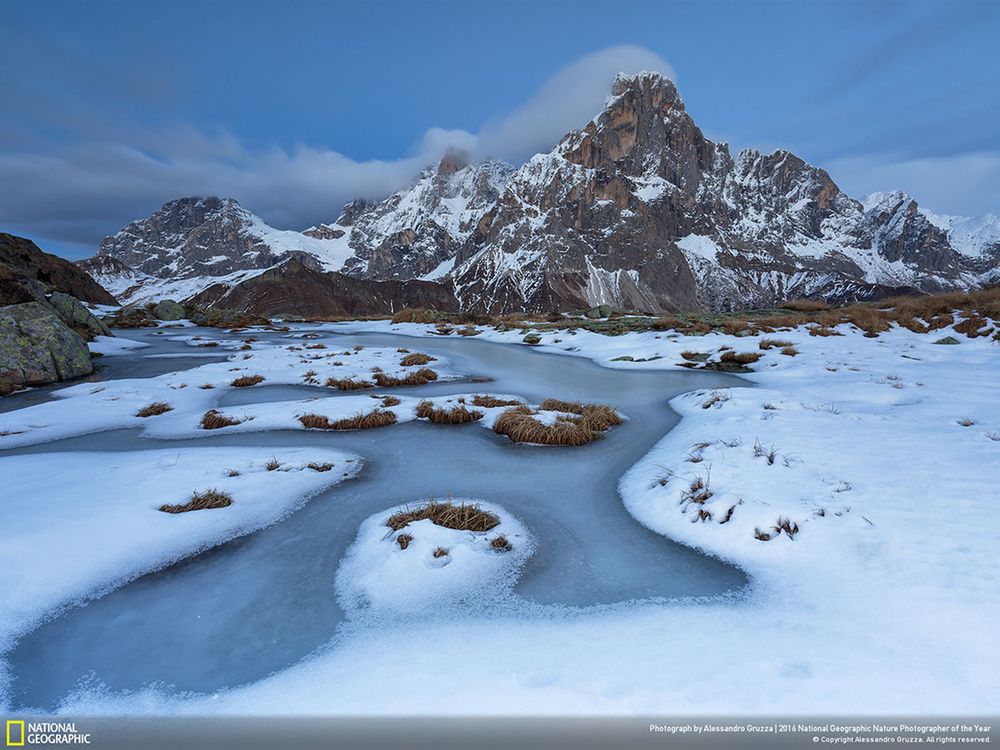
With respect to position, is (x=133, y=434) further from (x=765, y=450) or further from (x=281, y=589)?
(x=765, y=450)

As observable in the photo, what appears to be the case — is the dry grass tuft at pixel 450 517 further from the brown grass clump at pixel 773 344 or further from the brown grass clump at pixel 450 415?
the brown grass clump at pixel 773 344

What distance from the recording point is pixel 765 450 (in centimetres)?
716

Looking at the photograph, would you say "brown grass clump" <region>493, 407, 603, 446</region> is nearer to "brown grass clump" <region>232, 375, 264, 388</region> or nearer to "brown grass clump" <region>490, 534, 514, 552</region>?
"brown grass clump" <region>490, 534, 514, 552</region>

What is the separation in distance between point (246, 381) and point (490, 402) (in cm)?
978

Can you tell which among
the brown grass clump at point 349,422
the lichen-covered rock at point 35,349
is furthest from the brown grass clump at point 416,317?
the brown grass clump at point 349,422

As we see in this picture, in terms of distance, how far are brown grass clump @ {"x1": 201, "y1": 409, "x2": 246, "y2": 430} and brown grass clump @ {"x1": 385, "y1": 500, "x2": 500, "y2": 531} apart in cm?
686

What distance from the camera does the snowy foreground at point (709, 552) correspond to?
316cm

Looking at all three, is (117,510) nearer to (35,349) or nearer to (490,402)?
(490,402)

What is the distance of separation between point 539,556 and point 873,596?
3.10 meters

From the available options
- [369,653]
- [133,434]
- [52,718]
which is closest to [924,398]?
[369,653]

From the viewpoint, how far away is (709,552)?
17.1 ft

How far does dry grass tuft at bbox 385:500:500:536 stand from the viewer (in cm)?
570

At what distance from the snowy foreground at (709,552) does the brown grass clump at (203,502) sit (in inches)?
9.4

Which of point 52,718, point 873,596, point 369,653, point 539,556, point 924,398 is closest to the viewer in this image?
point 52,718
